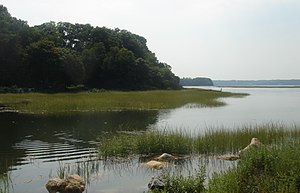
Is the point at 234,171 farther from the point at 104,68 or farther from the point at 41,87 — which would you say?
the point at 104,68

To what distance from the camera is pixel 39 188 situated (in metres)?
13.1

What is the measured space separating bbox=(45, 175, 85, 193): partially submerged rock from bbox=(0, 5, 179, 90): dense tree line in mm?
59249

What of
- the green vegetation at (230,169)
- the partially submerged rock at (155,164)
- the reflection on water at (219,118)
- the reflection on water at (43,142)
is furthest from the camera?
the reflection on water at (219,118)

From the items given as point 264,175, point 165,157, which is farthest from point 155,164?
point 264,175

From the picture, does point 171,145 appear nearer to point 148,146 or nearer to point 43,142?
point 148,146

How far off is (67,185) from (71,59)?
215 feet

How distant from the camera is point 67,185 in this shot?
1213cm

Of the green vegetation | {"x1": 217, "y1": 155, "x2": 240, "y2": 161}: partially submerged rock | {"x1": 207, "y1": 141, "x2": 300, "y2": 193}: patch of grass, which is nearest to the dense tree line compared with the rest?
the green vegetation

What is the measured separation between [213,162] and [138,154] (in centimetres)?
355

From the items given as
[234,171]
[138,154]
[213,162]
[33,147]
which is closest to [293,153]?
[234,171]

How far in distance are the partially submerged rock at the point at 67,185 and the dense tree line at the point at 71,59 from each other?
5925 centimetres

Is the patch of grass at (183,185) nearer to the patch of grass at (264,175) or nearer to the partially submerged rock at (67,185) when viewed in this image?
the patch of grass at (264,175)

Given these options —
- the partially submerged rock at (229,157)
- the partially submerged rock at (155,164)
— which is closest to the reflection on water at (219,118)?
the partially submerged rock at (229,157)

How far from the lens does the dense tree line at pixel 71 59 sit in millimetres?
69938
